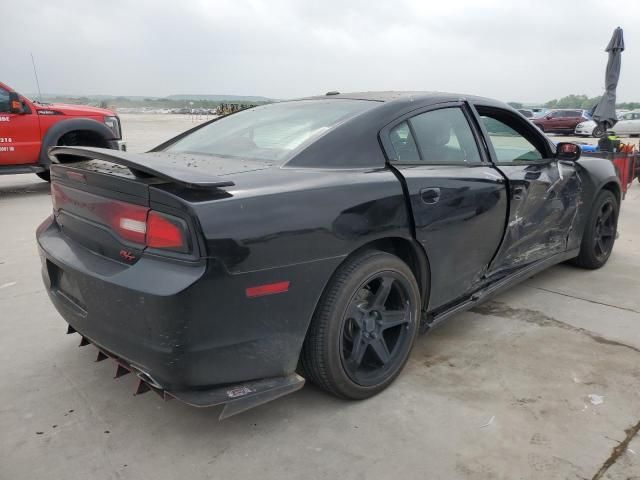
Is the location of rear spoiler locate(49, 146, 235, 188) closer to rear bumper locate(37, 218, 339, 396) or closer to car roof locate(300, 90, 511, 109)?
rear bumper locate(37, 218, 339, 396)

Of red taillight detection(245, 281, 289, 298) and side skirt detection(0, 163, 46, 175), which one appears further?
side skirt detection(0, 163, 46, 175)

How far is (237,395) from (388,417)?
75 centimetres

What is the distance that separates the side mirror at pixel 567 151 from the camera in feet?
12.3

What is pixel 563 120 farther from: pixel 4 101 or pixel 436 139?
pixel 436 139

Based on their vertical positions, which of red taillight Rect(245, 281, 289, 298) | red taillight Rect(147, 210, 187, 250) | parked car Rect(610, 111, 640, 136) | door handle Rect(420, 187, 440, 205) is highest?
red taillight Rect(147, 210, 187, 250)

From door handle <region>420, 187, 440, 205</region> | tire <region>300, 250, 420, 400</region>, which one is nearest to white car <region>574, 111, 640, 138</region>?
door handle <region>420, 187, 440, 205</region>

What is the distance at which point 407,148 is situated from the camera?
2.77m

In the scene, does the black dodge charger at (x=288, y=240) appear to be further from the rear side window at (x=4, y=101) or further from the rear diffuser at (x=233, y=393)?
the rear side window at (x=4, y=101)

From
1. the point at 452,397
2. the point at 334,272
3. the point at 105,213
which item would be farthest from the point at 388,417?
the point at 105,213

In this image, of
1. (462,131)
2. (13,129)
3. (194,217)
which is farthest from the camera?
(13,129)

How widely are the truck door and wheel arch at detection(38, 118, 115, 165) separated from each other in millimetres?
112

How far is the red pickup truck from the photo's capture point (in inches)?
302

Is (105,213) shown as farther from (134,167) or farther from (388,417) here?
(388,417)

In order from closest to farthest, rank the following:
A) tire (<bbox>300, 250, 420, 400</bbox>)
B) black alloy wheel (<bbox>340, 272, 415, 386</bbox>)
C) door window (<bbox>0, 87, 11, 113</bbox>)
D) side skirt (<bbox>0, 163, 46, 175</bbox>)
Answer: tire (<bbox>300, 250, 420, 400</bbox>) → black alloy wheel (<bbox>340, 272, 415, 386</bbox>) → door window (<bbox>0, 87, 11, 113</bbox>) → side skirt (<bbox>0, 163, 46, 175</bbox>)
